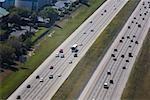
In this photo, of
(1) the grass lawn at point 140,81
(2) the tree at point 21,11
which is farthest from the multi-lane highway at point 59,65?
(2) the tree at point 21,11

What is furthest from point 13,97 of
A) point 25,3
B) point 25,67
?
point 25,3

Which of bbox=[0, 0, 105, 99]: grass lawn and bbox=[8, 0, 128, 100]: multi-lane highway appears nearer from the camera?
bbox=[8, 0, 128, 100]: multi-lane highway

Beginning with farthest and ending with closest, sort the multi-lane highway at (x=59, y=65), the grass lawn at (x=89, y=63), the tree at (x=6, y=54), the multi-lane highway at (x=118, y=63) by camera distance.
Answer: the tree at (x=6, y=54)
the multi-lane highway at (x=118, y=63)
the multi-lane highway at (x=59, y=65)
the grass lawn at (x=89, y=63)

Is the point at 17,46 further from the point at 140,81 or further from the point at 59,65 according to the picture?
the point at 140,81

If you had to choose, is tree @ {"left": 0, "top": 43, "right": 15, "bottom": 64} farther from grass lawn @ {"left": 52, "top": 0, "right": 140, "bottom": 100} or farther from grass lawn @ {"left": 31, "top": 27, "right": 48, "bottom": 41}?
grass lawn @ {"left": 31, "top": 27, "right": 48, "bottom": 41}

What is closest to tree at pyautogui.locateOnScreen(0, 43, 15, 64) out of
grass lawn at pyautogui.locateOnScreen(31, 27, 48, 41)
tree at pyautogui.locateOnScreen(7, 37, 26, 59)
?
tree at pyautogui.locateOnScreen(7, 37, 26, 59)

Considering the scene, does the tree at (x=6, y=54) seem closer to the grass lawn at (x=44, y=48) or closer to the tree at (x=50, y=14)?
the grass lawn at (x=44, y=48)
